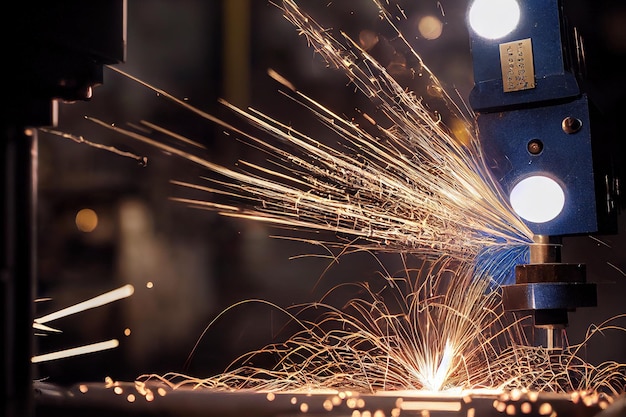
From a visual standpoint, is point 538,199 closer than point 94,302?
Yes

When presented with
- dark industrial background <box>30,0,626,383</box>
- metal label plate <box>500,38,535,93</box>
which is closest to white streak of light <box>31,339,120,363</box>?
dark industrial background <box>30,0,626,383</box>

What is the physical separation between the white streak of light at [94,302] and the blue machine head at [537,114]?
4.19ft

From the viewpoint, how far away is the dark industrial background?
1641 mm

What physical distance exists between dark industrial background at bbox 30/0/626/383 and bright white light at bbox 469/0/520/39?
247 millimetres

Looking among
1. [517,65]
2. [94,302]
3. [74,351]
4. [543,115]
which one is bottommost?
[74,351]

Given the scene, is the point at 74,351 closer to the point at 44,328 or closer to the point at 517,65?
the point at 44,328

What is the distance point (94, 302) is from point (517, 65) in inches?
59.3

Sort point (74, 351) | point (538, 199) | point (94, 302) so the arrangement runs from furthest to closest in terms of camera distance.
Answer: point (94, 302) < point (74, 351) < point (538, 199)

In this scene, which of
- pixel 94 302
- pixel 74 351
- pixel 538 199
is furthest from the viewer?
pixel 94 302

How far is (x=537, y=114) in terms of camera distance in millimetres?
1439

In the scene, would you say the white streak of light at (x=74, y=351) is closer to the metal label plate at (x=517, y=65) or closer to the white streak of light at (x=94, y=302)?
the white streak of light at (x=94, y=302)

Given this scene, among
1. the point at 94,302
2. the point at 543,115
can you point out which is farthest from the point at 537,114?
the point at 94,302

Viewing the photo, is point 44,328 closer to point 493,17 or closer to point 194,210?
point 194,210

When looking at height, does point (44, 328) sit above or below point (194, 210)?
below
